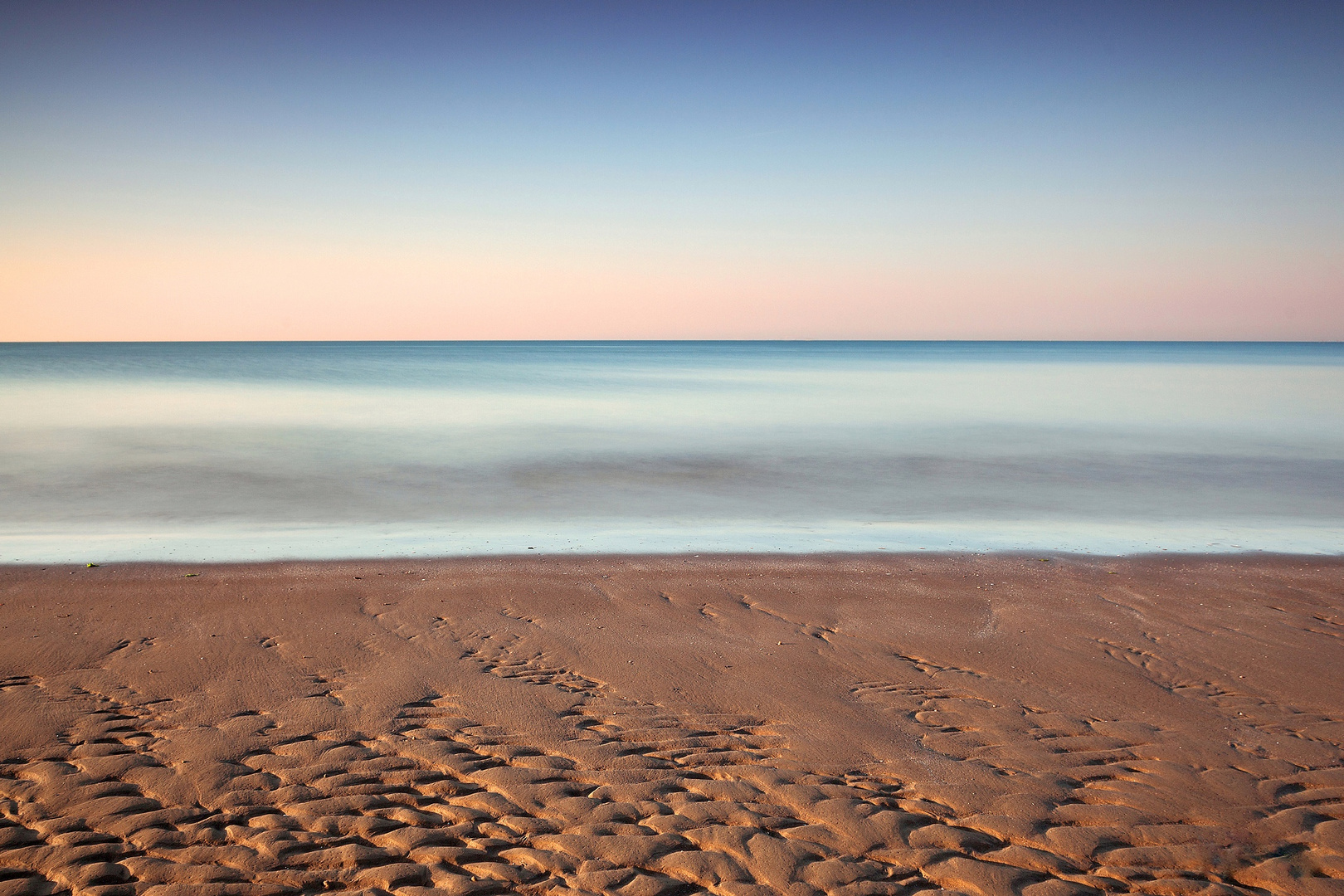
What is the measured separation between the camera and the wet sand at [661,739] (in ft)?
8.74

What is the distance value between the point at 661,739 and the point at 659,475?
8914 mm

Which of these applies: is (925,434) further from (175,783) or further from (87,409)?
(87,409)

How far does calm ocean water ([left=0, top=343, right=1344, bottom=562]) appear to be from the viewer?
7.94 m

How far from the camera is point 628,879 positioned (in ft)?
8.48

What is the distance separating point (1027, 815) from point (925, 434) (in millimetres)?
15750

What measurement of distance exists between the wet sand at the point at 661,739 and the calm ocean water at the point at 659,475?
199cm

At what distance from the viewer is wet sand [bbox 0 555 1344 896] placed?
2664 millimetres

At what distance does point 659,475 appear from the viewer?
1237cm

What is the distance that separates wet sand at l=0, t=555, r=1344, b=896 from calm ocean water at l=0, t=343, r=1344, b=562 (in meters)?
1.99

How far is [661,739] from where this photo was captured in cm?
350

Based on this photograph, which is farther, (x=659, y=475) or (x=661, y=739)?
(x=659, y=475)

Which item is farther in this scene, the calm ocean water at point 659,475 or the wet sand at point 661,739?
the calm ocean water at point 659,475

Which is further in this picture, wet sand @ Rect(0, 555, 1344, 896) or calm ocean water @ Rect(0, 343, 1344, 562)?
calm ocean water @ Rect(0, 343, 1344, 562)

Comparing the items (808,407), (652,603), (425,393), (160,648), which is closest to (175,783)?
(160,648)
